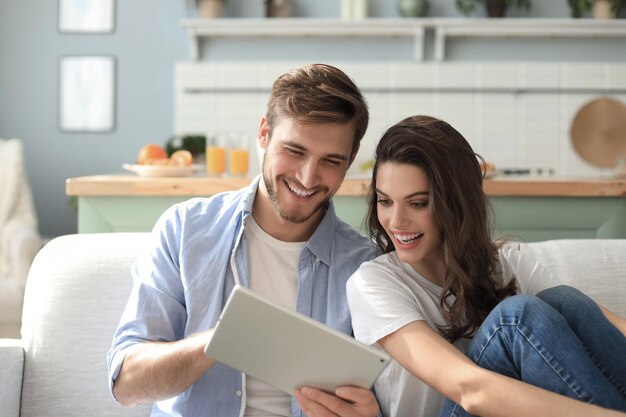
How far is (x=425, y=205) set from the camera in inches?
65.8

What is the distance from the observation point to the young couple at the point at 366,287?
57.6 inches

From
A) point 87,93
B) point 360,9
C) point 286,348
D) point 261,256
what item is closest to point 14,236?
point 87,93

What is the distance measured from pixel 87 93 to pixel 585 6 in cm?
320

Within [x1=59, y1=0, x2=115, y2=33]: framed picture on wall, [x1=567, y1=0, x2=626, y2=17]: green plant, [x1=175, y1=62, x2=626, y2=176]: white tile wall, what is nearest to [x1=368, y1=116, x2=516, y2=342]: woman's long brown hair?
[x1=175, y1=62, x2=626, y2=176]: white tile wall

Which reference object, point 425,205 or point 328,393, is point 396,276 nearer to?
point 425,205

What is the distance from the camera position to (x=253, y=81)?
17.5 feet

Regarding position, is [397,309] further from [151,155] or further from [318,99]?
[151,155]

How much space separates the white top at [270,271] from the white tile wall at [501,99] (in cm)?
342

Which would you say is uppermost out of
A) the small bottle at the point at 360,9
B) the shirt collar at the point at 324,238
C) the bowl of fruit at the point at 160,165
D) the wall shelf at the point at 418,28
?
the small bottle at the point at 360,9

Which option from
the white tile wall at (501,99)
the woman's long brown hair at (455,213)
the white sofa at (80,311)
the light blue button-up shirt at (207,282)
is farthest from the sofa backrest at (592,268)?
the white tile wall at (501,99)

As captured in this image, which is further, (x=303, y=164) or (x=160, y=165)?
(x=160, y=165)

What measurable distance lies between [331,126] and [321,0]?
3.85m

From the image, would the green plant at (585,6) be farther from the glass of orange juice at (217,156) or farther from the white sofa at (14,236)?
the white sofa at (14,236)

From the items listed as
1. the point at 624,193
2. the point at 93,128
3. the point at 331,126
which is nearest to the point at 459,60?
the point at 93,128
